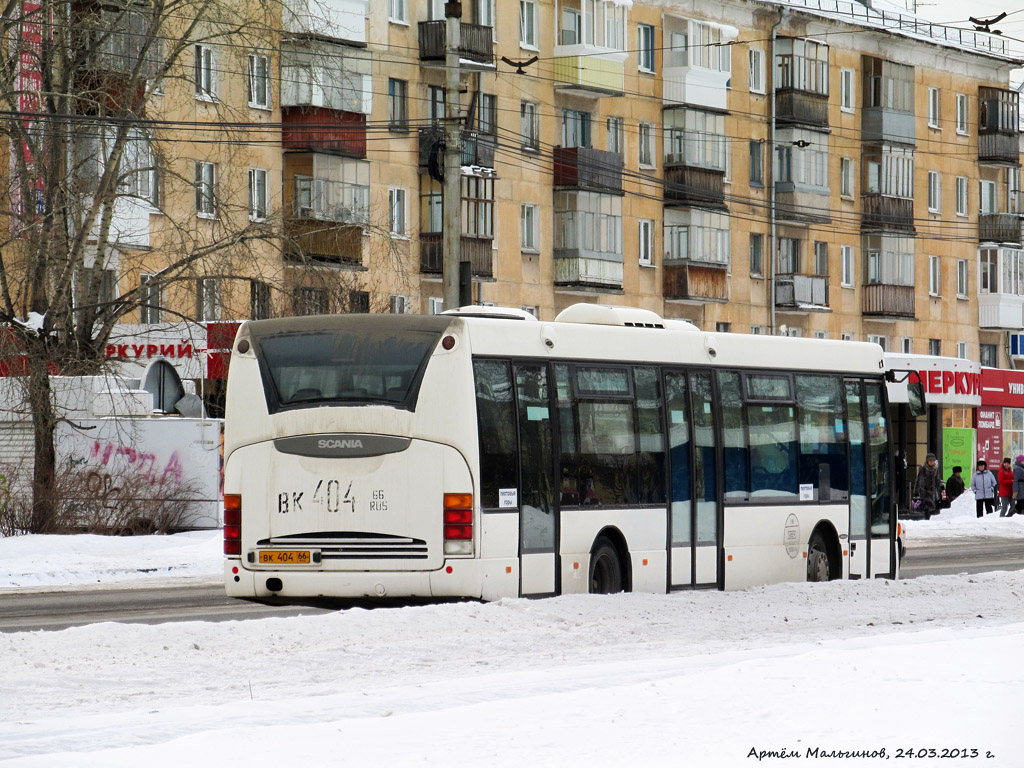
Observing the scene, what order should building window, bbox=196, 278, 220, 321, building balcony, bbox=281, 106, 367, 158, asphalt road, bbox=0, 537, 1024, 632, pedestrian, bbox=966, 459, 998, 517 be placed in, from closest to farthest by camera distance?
asphalt road, bbox=0, 537, 1024, 632 → building window, bbox=196, 278, 220, 321 → pedestrian, bbox=966, 459, 998, 517 → building balcony, bbox=281, 106, 367, 158

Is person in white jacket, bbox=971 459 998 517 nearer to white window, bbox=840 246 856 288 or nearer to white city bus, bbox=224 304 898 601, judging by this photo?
white window, bbox=840 246 856 288

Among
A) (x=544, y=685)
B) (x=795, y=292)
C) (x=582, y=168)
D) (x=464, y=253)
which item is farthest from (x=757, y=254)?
(x=544, y=685)

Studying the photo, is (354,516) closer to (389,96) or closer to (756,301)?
(389,96)

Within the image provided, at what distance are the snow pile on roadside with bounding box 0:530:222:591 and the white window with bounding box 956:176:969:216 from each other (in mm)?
48406

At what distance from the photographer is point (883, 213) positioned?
66812 millimetres

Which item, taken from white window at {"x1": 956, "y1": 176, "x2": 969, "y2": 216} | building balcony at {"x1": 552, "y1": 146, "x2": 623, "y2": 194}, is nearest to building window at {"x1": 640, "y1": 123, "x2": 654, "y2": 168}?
building balcony at {"x1": 552, "y1": 146, "x2": 623, "y2": 194}

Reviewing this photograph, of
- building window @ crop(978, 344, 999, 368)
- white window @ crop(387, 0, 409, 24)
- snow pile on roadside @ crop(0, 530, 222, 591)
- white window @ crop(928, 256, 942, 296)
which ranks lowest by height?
snow pile on roadside @ crop(0, 530, 222, 591)

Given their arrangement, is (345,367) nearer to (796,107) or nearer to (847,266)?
(796,107)

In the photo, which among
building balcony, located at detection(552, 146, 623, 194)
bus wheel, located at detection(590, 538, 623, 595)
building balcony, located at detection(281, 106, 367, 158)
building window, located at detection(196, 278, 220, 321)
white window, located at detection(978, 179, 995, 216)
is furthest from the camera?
white window, located at detection(978, 179, 995, 216)

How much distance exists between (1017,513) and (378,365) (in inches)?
1352

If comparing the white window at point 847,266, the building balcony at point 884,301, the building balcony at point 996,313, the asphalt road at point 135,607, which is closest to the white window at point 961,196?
the building balcony at point 996,313

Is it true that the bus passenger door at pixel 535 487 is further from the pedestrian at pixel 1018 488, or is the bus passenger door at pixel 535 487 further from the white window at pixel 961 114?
the white window at pixel 961 114

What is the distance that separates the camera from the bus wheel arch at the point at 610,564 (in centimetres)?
1675

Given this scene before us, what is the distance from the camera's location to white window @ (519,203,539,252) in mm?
55125
